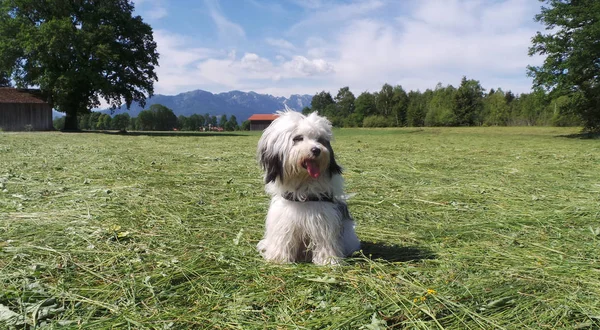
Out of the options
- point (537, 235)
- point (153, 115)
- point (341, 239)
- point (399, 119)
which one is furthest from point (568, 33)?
point (153, 115)

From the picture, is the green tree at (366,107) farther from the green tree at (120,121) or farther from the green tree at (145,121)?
the green tree at (120,121)

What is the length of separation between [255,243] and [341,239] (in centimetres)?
110

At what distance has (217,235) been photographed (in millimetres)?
4652

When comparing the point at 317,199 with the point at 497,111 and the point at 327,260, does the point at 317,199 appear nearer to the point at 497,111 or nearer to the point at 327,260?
the point at 327,260

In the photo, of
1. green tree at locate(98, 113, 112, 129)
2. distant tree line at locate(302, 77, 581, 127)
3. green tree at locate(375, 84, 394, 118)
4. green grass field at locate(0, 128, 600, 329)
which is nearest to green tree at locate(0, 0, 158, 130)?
distant tree line at locate(302, 77, 581, 127)

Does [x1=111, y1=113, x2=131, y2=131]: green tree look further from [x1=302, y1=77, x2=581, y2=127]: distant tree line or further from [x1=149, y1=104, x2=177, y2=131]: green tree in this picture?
[x1=302, y1=77, x2=581, y2=127]: distant tree line

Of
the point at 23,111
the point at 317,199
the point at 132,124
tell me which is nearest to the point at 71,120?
the point at 23,111

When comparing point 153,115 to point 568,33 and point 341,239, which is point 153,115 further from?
point 341,239

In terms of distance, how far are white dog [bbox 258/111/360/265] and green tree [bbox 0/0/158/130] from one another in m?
39.4

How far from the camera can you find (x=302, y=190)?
3.63 meters

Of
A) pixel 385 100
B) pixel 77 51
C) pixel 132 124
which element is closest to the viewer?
pixel 77 51

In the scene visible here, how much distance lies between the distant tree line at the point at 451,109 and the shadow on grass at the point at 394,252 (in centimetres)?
5809

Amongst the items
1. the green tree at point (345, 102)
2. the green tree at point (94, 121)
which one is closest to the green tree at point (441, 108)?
the green tree at point (345, 102)

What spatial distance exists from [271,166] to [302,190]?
0.37 metres
